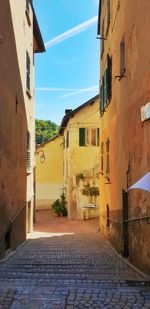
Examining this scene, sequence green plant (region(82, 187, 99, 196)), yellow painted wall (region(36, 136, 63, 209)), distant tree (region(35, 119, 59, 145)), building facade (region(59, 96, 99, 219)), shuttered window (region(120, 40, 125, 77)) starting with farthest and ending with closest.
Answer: distant tree (region(35, 119, 59, 145)) → yellow painted wall (region(36, 136, 63, 209)) → building facade (region(59, 96, 99, 219)) → green plant (region(82, 187, 99, 196)) → shuttered window (region(120, 40, 125, 77))

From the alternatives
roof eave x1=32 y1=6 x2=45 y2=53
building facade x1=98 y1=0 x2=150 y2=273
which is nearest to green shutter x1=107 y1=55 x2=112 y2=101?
building facade x1=98 y1=0 x2=150 y2=273

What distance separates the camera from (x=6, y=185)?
10.5m

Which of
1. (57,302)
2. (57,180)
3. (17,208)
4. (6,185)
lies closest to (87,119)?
(57,180)

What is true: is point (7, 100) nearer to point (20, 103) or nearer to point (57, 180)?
point (20, 103)

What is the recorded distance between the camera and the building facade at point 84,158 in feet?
87.0

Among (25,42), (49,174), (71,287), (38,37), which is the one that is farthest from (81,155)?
(71,287)

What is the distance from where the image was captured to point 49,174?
38.1 meters

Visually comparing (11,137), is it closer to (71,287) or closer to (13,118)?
(13,118)

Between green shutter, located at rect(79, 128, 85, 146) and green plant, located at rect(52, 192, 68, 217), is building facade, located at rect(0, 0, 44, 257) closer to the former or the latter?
green shutter, located at rect(79, 128, 85, 146)

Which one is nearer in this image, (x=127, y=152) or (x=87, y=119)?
(x=127, y=152)

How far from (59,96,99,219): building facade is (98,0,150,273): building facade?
39.8ft

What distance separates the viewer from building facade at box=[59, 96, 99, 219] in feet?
87.0

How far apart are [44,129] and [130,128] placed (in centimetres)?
6132

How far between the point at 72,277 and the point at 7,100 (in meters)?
5.68
